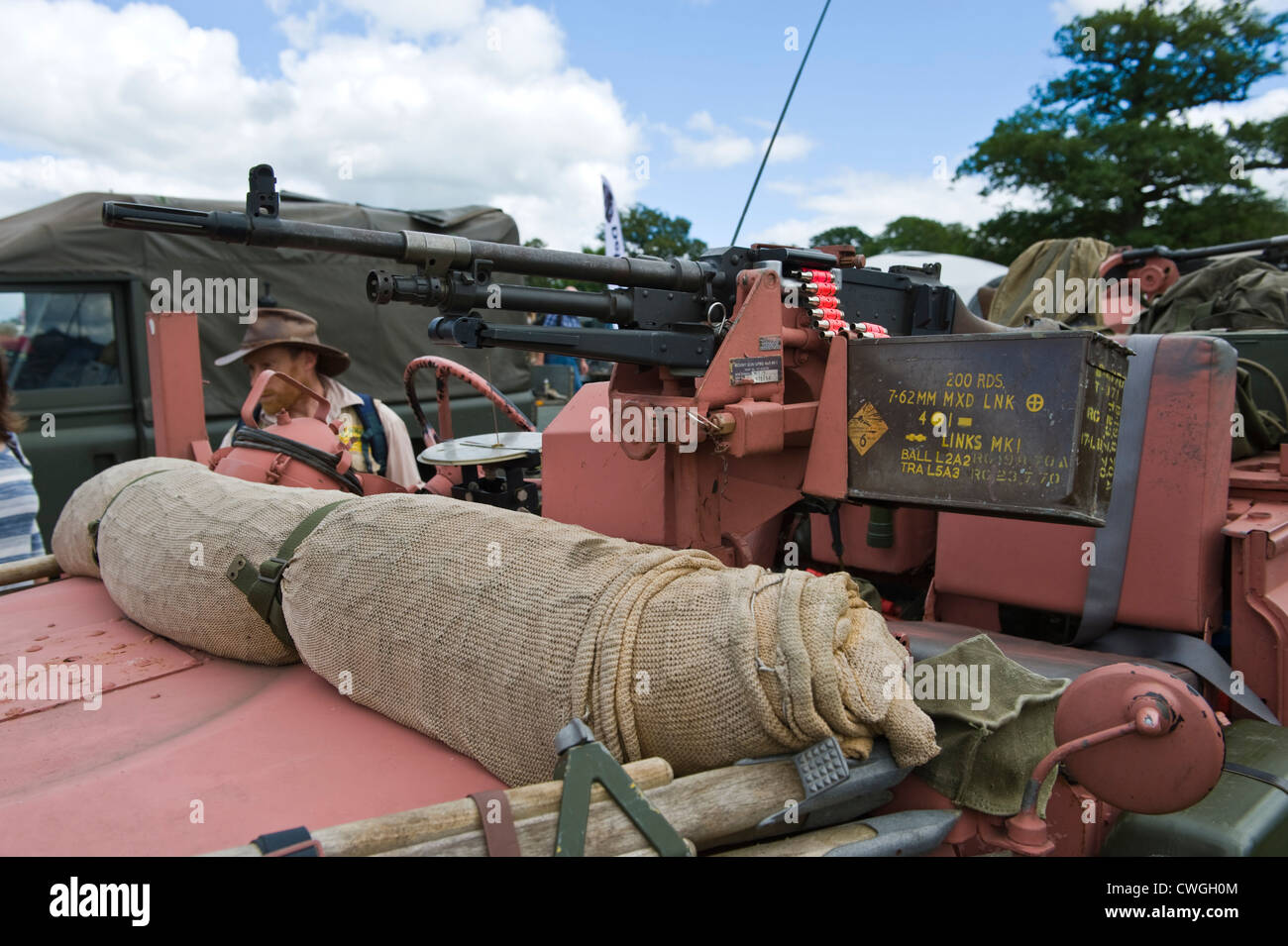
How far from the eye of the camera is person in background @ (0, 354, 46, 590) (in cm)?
384

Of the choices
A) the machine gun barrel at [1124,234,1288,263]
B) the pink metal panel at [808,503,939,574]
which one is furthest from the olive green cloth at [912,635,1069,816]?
the machine gun barrel at [1124,234,1288,263]

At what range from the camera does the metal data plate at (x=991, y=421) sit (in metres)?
2.03

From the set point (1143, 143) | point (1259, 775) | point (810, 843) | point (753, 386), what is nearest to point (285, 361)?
point (753, 386)

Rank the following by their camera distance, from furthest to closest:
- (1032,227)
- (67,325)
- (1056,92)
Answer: (1056,92), (1032,227), (67,325)

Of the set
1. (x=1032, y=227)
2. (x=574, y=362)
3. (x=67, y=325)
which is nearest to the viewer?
(x=67, y=325)

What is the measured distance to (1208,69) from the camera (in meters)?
22.8

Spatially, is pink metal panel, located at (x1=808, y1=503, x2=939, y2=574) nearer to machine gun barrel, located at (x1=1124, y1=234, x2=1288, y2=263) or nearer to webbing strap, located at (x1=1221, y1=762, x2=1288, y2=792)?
webbing strap, located at (x1=1221, y1=762, x2=1288, y2=792)

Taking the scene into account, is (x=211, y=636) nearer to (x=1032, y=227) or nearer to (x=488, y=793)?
(x=488, y=793)

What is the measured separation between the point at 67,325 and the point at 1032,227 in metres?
21.1

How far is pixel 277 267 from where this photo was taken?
7934 millimetres

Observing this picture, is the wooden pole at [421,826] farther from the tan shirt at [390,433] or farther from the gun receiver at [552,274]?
the tan shirt at [390,433]

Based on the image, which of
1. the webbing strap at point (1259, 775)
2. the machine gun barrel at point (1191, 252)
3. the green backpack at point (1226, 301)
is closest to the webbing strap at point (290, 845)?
the webbing strap at point (1259, 775)

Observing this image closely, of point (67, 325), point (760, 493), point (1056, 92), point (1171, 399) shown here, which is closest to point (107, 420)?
point (67, 325)
